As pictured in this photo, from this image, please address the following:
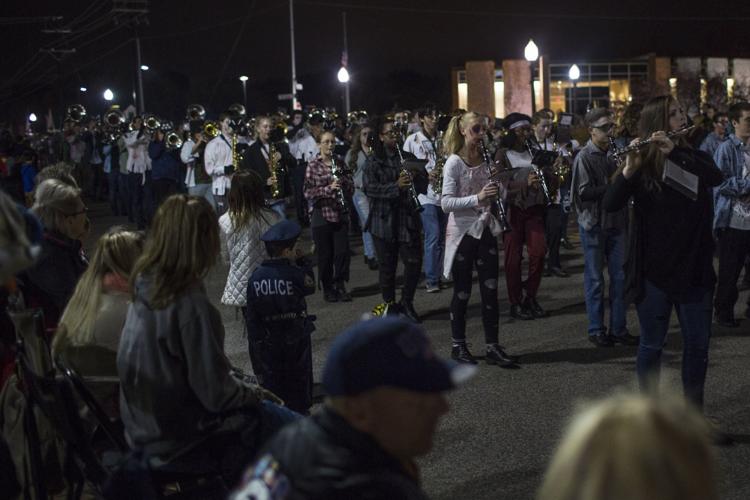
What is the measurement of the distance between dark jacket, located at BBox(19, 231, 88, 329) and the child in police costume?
46.5 inches

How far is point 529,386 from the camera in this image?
743cm

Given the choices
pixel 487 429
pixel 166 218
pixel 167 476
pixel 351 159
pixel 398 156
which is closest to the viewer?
pixel 167 476

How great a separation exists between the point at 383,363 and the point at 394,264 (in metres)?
7.95

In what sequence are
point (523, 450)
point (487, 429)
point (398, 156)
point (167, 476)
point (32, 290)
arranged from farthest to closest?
point (398, 156) < point (487, 429) < point (523, 450) < point (32, 290) < point (167, 476)

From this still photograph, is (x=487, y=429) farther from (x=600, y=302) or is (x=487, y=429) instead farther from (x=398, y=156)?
(x=398, y=156)

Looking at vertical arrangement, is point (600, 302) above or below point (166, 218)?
below

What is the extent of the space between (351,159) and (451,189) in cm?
435

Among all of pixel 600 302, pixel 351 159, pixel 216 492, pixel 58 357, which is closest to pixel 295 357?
pixel 58 357

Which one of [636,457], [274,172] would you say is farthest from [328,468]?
[274,172]

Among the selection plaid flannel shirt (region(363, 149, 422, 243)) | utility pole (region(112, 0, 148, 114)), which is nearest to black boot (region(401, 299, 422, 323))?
plaid flannel shirt (region(363, 149, 422, 243))

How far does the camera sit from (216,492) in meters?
3.81

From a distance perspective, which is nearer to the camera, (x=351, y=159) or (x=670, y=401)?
(x=670, y=401)

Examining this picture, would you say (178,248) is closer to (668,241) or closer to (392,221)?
(668,241)

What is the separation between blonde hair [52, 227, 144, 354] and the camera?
14.7ft
